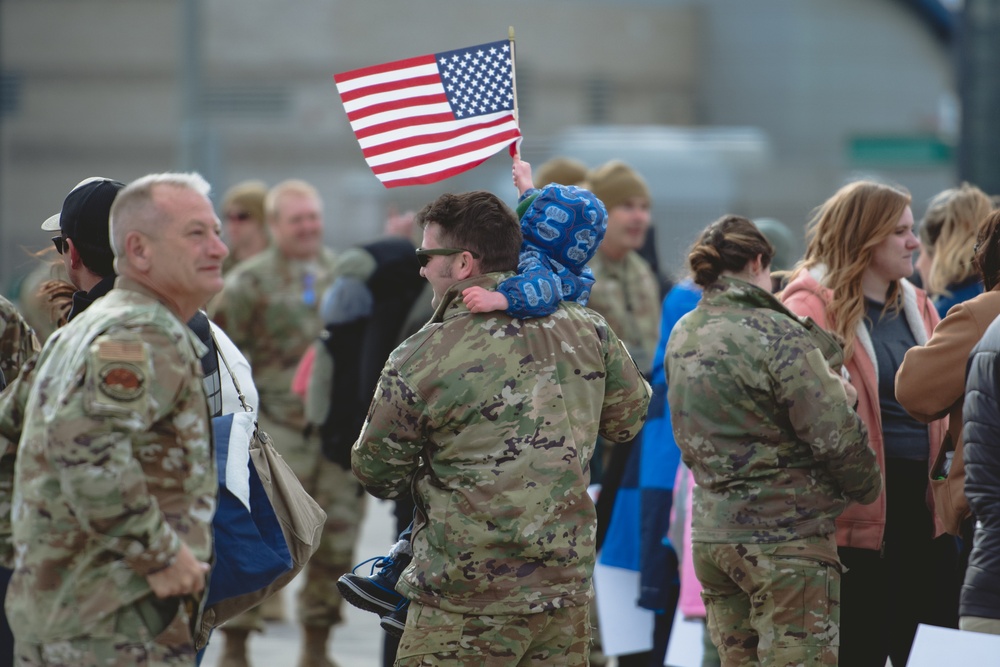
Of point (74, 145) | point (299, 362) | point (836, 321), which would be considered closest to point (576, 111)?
point (74, 145)

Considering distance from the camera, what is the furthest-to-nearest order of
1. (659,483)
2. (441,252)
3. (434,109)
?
1. (659,483)
2. (434,109)
3. (441,252)

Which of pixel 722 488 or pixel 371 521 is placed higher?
pixel 722 488

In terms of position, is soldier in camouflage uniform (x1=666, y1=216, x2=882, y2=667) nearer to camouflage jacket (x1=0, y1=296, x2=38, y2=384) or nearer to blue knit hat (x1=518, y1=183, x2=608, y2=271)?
blue knit hat (x1=518, y1=183, x2=608, y2=271)

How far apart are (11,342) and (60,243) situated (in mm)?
467

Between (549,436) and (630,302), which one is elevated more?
(549,436)

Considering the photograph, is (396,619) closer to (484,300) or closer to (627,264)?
(484,300)

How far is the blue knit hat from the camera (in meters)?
4.12

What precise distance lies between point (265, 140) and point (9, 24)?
24.1 ft

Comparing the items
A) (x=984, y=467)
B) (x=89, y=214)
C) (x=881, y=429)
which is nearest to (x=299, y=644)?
(x=881, y=429)

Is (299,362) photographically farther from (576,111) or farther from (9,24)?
(9,24)

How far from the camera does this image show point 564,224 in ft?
13.5

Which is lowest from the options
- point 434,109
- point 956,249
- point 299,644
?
point 299,644

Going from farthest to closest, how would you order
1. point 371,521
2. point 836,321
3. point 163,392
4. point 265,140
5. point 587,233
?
point 265,140 → point 371,521 → point 836,321 → point 587,233 → point 163,392

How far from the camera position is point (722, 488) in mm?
4625
